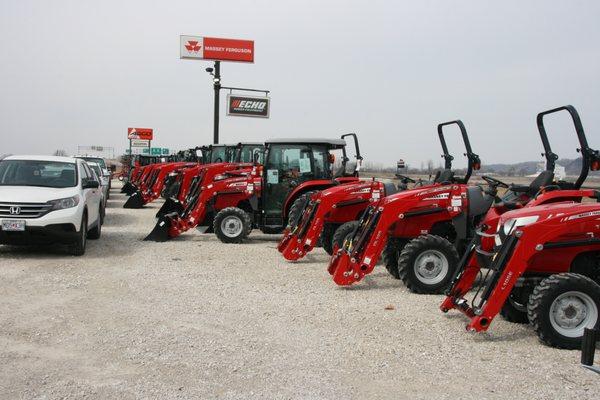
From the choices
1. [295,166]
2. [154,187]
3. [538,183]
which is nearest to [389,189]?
[295,166]

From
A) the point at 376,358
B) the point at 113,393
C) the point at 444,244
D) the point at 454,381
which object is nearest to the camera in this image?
the point at 113,393

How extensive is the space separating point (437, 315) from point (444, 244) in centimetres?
134

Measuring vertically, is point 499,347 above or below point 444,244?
below

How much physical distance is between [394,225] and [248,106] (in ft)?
65.0

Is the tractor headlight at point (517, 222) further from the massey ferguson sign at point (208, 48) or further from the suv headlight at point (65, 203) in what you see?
the massey ferguson sign at point (208, 48)

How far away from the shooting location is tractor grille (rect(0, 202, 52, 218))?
9.08 metres

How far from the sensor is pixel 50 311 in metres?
6.23

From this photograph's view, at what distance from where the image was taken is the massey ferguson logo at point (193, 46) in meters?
29.0

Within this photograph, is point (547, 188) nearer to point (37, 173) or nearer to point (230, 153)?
point (37, 173)

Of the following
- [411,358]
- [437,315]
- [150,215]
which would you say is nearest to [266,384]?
[411,358]

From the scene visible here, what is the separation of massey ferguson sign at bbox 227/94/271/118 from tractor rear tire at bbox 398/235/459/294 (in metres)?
20.2

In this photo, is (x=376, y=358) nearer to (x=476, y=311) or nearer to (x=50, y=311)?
(x=476, y=311)

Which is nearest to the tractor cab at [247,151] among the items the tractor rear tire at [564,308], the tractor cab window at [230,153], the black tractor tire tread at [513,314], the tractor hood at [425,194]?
the tractor cab window at [230,153]

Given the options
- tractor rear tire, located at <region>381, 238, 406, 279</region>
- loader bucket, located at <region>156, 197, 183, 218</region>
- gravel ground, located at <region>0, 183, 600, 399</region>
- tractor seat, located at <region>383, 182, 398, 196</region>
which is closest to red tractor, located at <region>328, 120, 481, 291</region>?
tractor rear tire, located at <region>381, 238, 406, 279</region>
